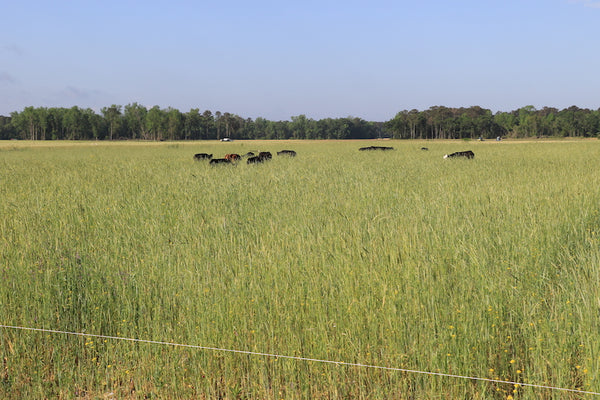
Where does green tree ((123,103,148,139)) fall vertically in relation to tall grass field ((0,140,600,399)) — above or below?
above

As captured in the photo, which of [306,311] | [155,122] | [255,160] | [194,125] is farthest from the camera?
[194,125]

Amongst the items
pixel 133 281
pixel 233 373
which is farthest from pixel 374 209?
pixel 233 373

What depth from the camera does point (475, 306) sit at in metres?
3.89

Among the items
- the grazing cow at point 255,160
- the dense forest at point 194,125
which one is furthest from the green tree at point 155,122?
the grazing cow at point 255,160

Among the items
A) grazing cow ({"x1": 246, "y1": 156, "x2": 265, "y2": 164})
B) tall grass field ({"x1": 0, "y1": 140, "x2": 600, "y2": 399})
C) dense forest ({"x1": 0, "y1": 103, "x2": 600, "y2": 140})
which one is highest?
dense forest ({"x1": 0, "y1": 103, "x2": 600, "y2": 140})

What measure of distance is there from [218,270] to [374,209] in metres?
4.16

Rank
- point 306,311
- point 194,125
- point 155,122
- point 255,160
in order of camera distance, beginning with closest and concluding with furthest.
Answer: point 306,311 → point 255,160 → point 155,122 → point 194,125

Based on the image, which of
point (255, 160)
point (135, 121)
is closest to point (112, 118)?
point (135, 121)

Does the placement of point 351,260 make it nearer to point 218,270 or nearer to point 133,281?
point 218,270

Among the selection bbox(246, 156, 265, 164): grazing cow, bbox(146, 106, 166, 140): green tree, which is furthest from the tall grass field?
bbox(146, 106, 166, 140): green tree

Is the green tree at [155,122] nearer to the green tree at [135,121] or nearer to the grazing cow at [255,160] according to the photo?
the green tree at [135,121]

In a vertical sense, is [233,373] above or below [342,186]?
below

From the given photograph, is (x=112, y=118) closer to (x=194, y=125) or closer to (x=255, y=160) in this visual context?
(x=194, y=125)

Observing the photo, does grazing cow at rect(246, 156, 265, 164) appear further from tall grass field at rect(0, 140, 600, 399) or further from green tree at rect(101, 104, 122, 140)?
green tree at rect(101, 104, 122, 140)
